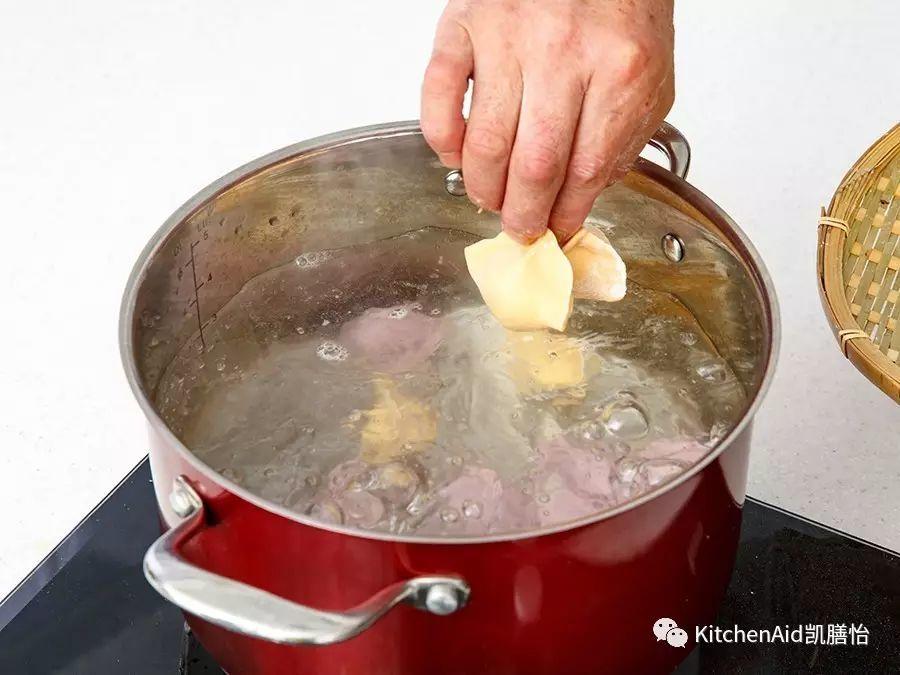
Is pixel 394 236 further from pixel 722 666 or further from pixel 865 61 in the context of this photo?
pixel 865 61

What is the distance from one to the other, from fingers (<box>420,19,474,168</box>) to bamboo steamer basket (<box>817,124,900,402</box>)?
0.36 metres

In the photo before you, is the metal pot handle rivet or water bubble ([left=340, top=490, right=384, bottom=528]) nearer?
water bubble ([left=340, top=490, right=384, bottom=528])

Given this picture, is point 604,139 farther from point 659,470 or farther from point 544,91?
point 659,470

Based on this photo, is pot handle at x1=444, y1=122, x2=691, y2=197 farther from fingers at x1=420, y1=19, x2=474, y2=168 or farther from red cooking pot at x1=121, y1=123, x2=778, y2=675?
fingers at x1=420, y1=19, x2=474, y2=168

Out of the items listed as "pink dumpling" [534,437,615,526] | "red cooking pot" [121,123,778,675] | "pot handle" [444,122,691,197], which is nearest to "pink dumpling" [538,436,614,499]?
"pink dumpling" [534,437,615,526]

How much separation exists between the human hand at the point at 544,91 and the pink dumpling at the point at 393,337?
0.27 meters

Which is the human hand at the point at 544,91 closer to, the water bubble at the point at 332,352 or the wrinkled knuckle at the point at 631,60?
the wrinkled knuckle at the point at 631,60

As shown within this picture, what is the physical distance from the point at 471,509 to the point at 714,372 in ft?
0.87

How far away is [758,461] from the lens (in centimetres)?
99

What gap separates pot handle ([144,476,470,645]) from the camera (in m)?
0.52

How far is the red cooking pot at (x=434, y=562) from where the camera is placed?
Result: 0.54 m

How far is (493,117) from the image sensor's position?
632 mm

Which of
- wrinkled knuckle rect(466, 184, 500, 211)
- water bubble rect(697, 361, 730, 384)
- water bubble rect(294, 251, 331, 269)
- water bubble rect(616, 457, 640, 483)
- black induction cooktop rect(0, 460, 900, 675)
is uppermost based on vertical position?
wrinkled knuckle rect(466, 184, 500, 211)

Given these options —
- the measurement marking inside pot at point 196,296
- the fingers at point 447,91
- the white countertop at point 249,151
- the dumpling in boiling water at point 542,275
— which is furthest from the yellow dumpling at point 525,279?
the white countertop at point 249,151
